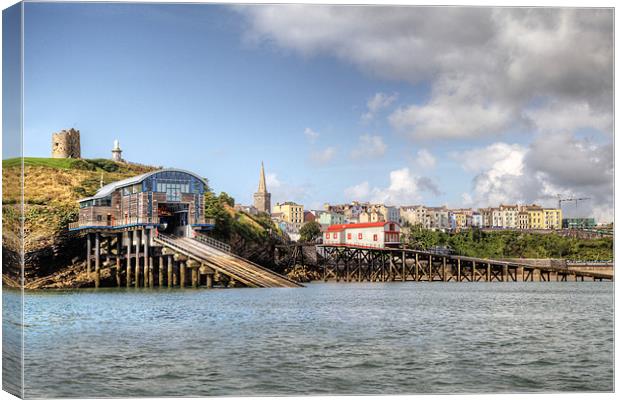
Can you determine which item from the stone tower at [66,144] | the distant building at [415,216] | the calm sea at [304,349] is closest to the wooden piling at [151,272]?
the stone tower at [66,144]

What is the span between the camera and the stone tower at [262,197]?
77.2ft

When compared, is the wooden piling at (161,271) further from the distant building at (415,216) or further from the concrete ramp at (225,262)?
the distant building at (415,216)

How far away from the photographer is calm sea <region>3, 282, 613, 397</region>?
1252cm

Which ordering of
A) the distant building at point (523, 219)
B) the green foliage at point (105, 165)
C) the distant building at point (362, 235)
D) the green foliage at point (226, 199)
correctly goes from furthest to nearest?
the distant building at point (362, 235) < the green foliage at point (226, 199) < the distant building at point (523, 219) < the green foliage at point (105, 165)

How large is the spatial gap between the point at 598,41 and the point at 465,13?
7.28 feet

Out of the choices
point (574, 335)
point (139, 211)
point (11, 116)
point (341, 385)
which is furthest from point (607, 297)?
point (11, 116)

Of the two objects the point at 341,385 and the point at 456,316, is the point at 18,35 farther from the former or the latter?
the point at 456,316

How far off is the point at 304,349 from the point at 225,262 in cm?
1474

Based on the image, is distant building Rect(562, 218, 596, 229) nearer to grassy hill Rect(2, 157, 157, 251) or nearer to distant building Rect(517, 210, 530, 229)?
distant building Rect(517, 210, 530, 229)

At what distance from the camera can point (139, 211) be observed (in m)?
30.2

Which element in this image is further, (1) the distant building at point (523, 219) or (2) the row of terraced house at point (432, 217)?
(2) the row of terraced house at point (432, 217)

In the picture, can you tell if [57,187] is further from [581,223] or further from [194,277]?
[581,223]

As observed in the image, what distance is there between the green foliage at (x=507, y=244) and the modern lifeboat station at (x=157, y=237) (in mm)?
15096

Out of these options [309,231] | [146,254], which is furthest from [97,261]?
[309,231]
